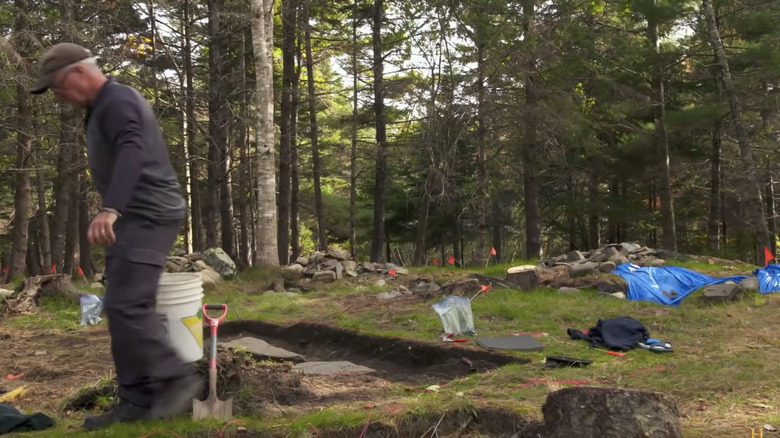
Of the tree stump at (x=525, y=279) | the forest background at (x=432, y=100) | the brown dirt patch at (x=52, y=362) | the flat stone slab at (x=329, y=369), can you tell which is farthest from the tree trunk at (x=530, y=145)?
the brown dirt patch at (x=52, y=362)

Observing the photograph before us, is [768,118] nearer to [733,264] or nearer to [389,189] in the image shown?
[733,264]

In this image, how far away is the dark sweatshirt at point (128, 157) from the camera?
2540 millimetres

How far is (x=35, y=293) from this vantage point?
820 cm

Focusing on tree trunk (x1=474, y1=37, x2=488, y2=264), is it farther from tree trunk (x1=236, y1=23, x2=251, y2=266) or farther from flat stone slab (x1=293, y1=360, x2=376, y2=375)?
flat stone slab (x1=293, y1=360, x2=376, y2=375)

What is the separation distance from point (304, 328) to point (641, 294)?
4.72 metres

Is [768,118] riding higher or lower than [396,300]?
higher

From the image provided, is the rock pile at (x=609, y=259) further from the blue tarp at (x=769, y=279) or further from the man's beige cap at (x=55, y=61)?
the man's beige cap at (x=55, y=61)

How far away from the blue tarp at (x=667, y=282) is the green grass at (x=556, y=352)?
17.1 inches

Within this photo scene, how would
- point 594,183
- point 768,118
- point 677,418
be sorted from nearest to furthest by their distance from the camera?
point 677,418, point 768,118, point 594,183

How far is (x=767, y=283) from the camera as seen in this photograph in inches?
320

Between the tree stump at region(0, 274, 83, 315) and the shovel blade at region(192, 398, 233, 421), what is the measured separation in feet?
20.6

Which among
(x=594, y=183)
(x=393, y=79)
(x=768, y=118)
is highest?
(x=393, y=79)

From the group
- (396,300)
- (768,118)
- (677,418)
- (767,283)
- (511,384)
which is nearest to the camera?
(677,418)

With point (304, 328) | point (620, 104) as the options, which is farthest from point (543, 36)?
point (304, 328)
